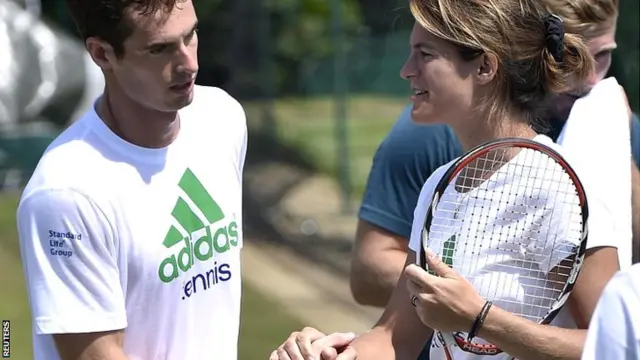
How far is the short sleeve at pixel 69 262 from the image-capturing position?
273 cm

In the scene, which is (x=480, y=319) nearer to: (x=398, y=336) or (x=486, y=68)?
(x=398, y=336)

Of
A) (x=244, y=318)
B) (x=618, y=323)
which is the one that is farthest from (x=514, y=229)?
(x=244, y=318)

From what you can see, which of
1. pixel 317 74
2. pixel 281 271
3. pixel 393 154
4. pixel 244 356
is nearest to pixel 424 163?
pixel 393 154

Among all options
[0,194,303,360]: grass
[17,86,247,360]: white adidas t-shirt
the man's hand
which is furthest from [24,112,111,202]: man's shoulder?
[0,194,303,360]: grass

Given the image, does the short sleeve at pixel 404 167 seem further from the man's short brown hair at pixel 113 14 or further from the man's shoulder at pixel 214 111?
the man's short brown hair at pixel 113 14

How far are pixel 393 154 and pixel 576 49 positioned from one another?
96 centimetres

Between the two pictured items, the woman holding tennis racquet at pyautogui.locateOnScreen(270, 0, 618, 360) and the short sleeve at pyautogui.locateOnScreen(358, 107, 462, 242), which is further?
the short sleeve at pyautogui.locateOnScreen(358, 107, 462, 242)

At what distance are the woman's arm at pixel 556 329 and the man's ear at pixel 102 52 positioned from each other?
1133 mm

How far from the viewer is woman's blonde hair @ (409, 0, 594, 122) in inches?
107

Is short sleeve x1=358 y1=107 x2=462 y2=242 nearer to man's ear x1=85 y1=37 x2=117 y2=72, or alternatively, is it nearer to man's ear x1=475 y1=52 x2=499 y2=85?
man's ear x1=475 y1=52 x2=499 y2=85

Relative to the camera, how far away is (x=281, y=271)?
9578 millimetres

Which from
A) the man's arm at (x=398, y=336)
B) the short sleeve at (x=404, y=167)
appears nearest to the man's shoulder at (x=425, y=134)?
the short sleeve at (x=404, y=167)

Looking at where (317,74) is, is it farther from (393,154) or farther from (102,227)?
(102,227)

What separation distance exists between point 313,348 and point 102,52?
2.95 ft
